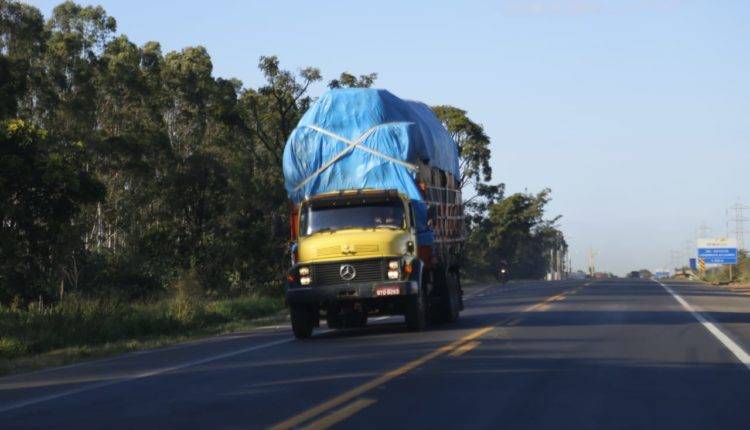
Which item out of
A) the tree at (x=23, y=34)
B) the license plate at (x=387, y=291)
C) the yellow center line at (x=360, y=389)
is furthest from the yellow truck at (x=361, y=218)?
the tree at (x=23, y=34)

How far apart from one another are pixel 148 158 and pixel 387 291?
81.0ft

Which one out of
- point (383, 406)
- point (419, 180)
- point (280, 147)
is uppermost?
point (280, 147)

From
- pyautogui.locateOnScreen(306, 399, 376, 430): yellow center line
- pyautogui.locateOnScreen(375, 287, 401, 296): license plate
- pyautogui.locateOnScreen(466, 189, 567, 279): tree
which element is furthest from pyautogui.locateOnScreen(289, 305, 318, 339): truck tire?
pyautogui.locateOnScreen(466, 189, 567, 279): tree

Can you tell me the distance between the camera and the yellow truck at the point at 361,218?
1980 centimetres

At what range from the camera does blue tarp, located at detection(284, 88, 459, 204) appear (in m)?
20.9

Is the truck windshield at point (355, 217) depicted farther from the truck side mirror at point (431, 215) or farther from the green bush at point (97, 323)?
the green bush at point (97, 323)

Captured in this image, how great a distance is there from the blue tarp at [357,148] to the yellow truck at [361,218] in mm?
19

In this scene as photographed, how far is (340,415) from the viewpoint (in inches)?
394

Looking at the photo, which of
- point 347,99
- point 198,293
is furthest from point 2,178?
point 198,293

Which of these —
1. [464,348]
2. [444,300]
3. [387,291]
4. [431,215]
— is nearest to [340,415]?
[464,348]

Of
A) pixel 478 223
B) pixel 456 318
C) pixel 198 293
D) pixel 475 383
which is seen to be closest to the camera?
pixel 475 383

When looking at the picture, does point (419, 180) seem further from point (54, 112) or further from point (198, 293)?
point (54, 112)

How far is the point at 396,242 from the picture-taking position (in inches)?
782

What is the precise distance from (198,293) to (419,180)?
1837cm
